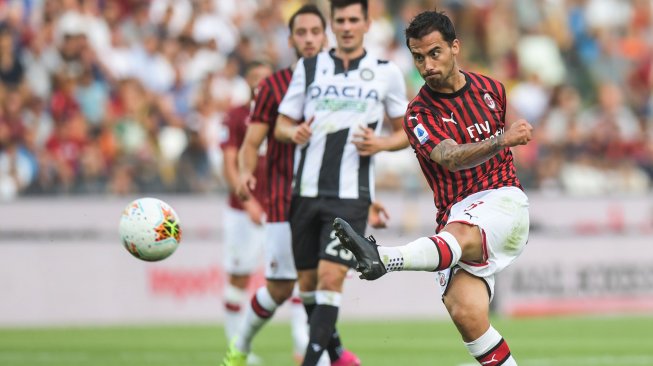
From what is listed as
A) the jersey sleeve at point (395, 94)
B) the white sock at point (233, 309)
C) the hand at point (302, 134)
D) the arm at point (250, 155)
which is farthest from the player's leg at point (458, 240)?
the white sock at point (233, 309)

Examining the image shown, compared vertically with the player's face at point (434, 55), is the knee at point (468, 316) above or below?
below

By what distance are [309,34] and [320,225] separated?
5.40ft

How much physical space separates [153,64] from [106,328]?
462 centimetres

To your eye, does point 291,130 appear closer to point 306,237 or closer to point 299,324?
point 306,237

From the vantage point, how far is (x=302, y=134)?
9461mm

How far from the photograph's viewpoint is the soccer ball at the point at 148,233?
8688 millimetres

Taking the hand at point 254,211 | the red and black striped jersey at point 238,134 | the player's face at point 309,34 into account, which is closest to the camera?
the player's face at point 309,34

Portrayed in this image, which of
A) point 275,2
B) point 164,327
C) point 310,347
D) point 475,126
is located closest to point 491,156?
point 475,126

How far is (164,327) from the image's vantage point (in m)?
16.5

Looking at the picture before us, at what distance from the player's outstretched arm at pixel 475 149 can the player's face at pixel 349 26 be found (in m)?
2.22

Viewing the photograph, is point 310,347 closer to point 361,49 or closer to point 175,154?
point 361,49

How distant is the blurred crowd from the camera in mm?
17234

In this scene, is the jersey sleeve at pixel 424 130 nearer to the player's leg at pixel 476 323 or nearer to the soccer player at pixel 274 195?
the player's leg at pixel 476 323

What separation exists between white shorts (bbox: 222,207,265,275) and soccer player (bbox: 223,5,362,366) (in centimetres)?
309
